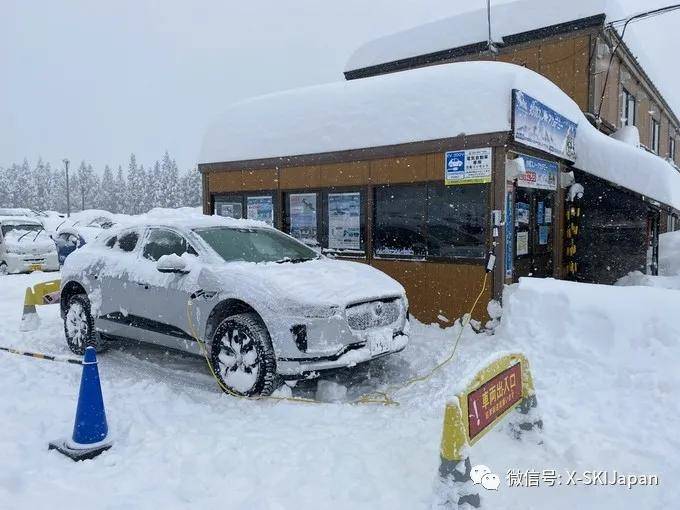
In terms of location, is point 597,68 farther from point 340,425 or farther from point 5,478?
point 5,478

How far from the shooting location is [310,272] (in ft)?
18.1

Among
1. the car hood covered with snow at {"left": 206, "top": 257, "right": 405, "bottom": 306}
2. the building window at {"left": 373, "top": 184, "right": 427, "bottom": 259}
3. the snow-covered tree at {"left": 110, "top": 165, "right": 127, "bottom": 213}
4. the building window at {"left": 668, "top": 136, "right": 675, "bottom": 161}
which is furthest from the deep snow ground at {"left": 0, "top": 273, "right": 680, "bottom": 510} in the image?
the snow-covered tree at {"left": 110, "top": 165, "right": 127, "bottom": 213}

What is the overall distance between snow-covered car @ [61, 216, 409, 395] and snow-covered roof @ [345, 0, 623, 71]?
33.4 feet

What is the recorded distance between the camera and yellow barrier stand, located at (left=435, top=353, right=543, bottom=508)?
3.08m

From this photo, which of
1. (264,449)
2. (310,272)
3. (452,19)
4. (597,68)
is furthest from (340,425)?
(452,19)

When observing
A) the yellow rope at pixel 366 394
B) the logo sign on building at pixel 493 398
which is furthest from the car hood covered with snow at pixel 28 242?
the logo sign on building at pixel 493 398

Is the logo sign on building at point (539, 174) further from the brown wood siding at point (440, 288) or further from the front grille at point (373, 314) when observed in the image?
the front grille at point (373, 314)

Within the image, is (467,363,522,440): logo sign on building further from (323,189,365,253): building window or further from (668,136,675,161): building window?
(668,136,675,161): building window

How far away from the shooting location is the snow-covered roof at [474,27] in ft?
42.1

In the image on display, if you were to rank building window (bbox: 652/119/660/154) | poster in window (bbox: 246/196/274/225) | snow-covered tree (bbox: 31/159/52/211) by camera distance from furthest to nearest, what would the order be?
snow-covered tree (bbox: 31/159/52/211) < building window (bbox: 652/119/660/154) < poster in window (bbox: 246/196/274/225)

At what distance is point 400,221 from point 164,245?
3645mm

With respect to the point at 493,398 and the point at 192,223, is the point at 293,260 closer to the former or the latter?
the point at 192,223

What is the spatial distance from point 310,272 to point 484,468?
263cm

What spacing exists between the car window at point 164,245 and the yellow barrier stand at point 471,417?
3.59m
